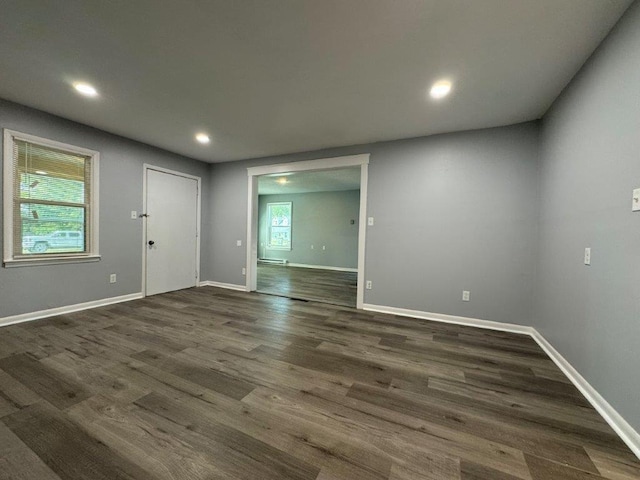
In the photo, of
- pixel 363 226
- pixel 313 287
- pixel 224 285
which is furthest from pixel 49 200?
pixel 313 287

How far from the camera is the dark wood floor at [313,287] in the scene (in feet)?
14.4

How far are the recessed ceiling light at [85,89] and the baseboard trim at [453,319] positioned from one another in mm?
4019

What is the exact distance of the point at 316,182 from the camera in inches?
261

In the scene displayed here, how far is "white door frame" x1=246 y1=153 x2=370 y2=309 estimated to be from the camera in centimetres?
366

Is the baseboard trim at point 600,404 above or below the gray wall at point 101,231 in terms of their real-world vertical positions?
below

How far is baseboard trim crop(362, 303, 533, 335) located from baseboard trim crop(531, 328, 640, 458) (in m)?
0.52

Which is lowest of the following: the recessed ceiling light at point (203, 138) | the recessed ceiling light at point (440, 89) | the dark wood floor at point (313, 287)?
the dark wood floor at point (313, 287)

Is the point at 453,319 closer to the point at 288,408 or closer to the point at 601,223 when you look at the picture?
the point at 601,223

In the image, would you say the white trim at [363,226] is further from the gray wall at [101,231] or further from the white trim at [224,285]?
the gray wall at [101,231]

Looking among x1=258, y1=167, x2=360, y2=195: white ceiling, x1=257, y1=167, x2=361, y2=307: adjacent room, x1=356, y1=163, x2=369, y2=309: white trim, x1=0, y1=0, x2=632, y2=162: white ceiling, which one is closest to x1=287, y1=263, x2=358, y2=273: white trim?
x1=257, y1=167, x2=361, y2=307: adjacent room

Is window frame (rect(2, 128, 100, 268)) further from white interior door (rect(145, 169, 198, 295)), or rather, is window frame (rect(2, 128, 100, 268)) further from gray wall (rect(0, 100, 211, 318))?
white interior door (rect(145, 169, 198, 295))

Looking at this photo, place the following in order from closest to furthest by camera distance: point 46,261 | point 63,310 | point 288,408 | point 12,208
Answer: point 288,408
point 12,208
point 46,261
point 63,310

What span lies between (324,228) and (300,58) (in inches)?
247

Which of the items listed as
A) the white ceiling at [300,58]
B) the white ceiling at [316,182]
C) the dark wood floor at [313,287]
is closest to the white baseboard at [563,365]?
the dark wood floor at [313,287]
